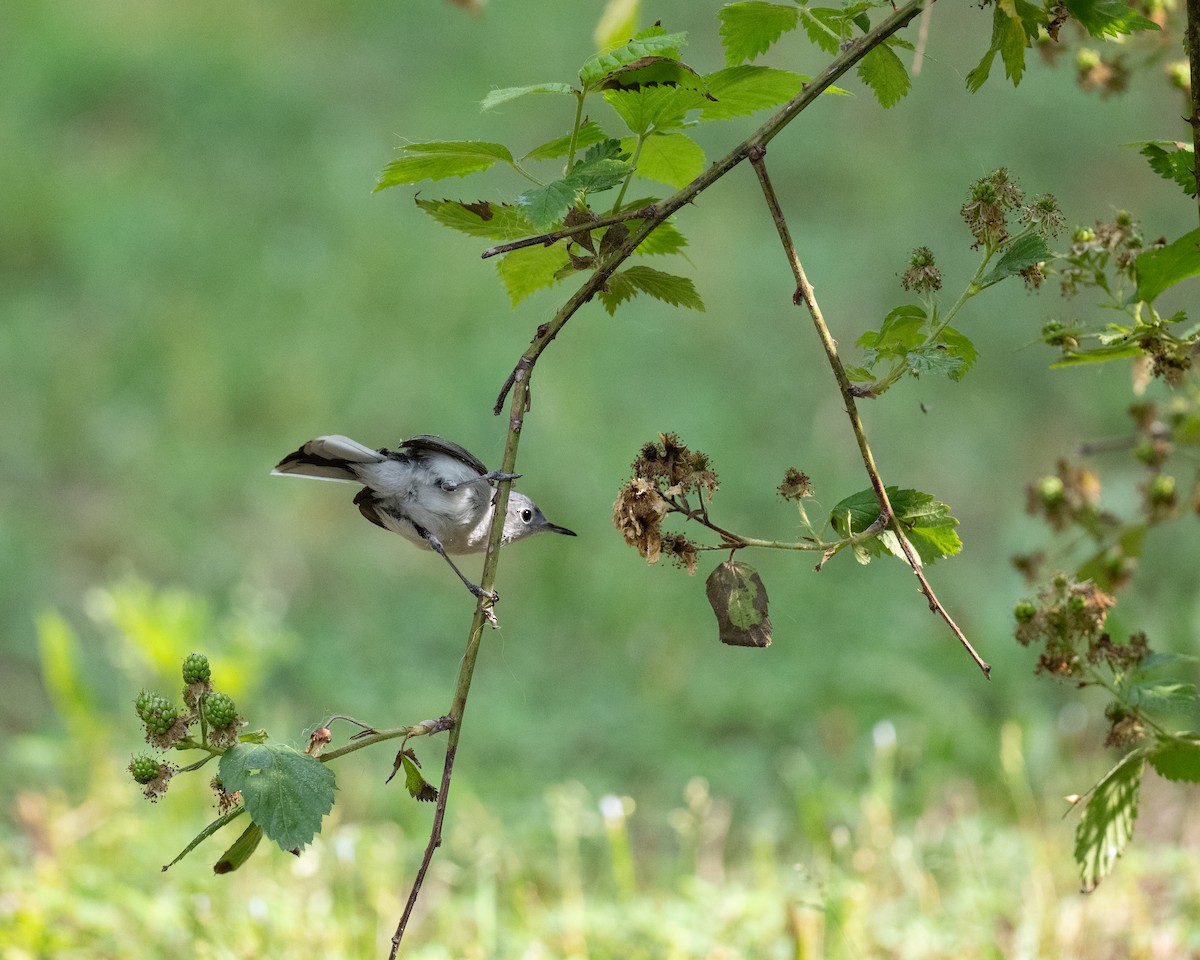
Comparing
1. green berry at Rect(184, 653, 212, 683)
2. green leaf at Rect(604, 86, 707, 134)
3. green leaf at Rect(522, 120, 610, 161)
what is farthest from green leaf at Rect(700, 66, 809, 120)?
green berry at Rect(184, 653, 212, 683)

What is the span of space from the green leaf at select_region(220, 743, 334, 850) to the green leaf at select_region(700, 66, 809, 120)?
84 centimetres

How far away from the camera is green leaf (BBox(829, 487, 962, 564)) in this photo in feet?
4.80

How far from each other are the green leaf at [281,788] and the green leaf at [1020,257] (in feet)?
2.93

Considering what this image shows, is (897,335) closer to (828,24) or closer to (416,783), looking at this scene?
(828,24)

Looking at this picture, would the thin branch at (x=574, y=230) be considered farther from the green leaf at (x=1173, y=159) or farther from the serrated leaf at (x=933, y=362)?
the green leaf at (x=1173, y=159)

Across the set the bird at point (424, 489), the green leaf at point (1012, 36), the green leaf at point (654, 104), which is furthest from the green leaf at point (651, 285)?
the bird at point (424, 489)

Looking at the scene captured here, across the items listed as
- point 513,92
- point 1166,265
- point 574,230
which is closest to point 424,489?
point 574,230

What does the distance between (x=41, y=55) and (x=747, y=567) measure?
808cm

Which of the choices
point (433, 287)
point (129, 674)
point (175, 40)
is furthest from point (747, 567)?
point (175, 40)

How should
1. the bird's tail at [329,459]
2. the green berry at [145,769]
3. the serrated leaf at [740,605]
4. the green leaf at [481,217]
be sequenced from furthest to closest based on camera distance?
the bird's tail at [329,459], the green leaf at [481,217], the serrated leaf at [740,605], the green berry at [145,769]

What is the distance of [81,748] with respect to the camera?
3.87 m

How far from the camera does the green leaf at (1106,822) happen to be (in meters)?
1.70

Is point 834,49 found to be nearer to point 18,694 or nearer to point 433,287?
point 18,694

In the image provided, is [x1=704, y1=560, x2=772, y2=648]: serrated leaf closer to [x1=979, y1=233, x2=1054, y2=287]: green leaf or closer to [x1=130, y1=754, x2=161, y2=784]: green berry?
[x1=979, y1=233, x2=1054, y2=287]: green leaf
